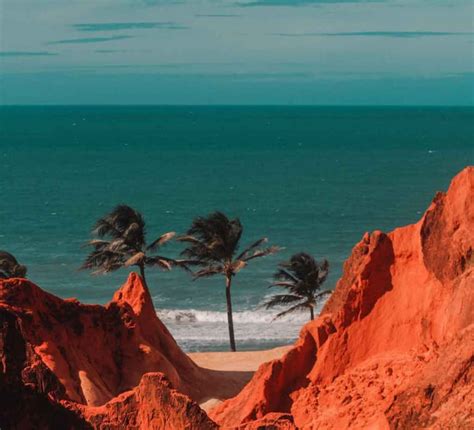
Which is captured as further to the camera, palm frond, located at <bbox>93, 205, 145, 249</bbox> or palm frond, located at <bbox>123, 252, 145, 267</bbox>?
palm frond, located at <bbox>93, 205, 145, 249</bbox>

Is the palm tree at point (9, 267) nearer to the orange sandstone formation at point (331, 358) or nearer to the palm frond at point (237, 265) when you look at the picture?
the palm frond at point (237, 265)

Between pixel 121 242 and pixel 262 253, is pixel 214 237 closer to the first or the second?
pixel 262 253

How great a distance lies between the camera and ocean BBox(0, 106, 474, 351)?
2702 inches

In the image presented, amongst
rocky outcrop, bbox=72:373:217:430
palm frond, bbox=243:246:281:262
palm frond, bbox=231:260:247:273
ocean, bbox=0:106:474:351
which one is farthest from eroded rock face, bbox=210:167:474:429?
ocean, bbox=0:106:474:351

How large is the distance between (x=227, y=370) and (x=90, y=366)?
13.1m

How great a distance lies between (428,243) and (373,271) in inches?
52.1

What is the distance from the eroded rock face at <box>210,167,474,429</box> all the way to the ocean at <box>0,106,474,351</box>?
33595 millimetres

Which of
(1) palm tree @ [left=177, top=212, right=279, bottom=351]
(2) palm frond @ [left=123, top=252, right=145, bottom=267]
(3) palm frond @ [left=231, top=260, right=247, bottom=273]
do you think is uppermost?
(1) palm tree @ [left=177, top=212, right=279, bottom=351]

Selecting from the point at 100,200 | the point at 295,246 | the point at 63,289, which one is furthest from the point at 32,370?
the point at 100,200

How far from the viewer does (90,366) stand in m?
27.4

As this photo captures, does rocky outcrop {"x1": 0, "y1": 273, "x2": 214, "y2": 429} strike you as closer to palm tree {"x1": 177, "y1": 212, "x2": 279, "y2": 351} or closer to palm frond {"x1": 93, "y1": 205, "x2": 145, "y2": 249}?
palm tree {"x1": 177, "y1": 212, "x2": 279, "y2": 351}

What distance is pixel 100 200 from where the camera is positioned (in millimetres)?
122125

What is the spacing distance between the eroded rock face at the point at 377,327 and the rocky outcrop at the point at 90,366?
240cm

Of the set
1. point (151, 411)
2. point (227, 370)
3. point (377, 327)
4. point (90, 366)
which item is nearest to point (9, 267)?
point (227, 370)
